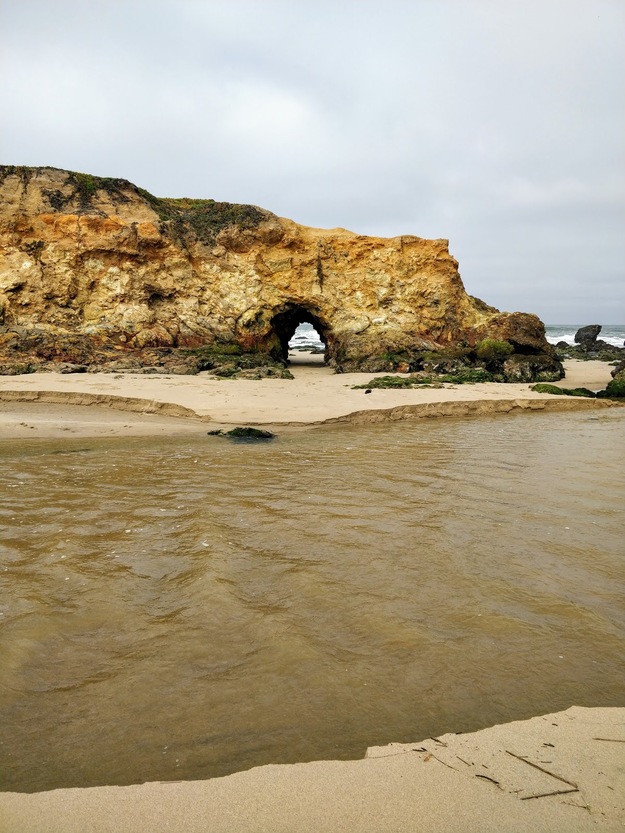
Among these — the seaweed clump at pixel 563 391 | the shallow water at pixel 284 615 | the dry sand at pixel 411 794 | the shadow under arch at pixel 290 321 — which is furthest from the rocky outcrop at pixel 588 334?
the dry sand at pixel 411 794

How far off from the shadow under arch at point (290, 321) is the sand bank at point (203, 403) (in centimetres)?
719

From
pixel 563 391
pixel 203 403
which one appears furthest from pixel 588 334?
pixel 203 403

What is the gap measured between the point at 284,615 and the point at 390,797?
153 centimetres

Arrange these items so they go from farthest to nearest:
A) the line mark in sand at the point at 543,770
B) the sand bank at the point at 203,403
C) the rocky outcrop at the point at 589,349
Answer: the rocky outcrop at the point at 589,349 < the sand bank at the point at 203,403 < the line mark in sand at the point at 543,770

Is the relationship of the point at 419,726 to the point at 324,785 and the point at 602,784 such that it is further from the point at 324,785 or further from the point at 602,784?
the point at 602,784

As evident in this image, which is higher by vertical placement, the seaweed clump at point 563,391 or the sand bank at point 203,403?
the seaweed clump at point 563,391

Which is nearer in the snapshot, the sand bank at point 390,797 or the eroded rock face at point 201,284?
the sand bank at point 390,797

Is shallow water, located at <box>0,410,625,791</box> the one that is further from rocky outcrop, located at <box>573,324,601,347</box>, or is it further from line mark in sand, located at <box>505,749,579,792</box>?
rocky outcrop, located at <box>573,324,601,347</box>

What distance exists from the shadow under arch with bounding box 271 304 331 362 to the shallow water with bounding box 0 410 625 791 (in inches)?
688

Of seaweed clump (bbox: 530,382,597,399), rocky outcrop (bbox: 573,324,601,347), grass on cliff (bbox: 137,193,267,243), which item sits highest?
grass on cliff (bbox: 137,193,267,243)

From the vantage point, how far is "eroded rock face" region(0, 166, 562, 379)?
64.9ft

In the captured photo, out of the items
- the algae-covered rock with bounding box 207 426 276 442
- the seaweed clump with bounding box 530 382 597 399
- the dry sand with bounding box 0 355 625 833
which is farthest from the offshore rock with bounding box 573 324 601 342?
the dry sand with bounding box 0 355 625 833

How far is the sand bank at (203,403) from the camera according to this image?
37.3 feet

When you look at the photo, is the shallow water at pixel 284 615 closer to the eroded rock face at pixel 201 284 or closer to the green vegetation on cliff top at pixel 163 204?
the eroded rock face at pixel 201 284
